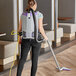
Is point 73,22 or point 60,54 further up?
point 73,22

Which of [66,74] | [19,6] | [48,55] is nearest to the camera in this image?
[66,74]

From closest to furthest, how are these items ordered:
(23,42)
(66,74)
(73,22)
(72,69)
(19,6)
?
(23,42)
(66,74)
(72,69)
(19,6)
(73,22)

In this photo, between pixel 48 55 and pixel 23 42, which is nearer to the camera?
pixel 23 42

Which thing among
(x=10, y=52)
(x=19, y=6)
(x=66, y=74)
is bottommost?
(x=66, y=74)

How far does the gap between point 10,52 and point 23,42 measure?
1131 mm

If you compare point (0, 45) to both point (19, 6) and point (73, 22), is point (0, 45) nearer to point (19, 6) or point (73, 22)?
point (19, 6)

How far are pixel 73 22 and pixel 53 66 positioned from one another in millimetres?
4366

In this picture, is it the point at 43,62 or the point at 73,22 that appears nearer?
the point at 43,62

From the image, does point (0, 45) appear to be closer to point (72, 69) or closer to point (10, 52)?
point (10, 52)

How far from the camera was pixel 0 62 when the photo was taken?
4.06 m

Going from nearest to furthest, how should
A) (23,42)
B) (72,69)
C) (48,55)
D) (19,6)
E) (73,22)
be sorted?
(23,42) < (72,69) < (19,6) < (48,55) < (73,22)

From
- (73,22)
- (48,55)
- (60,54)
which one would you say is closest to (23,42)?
(48,55)

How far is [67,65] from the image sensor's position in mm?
4426

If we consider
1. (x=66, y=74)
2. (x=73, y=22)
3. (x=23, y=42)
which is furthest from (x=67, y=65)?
(x=73, y=22)
